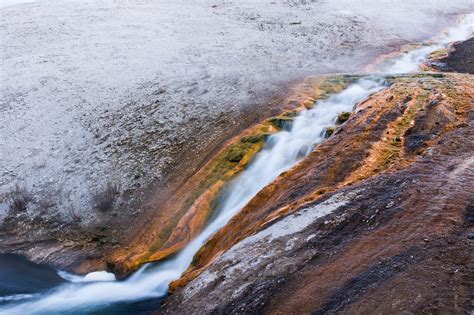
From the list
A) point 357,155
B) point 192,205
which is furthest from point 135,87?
point 357,155

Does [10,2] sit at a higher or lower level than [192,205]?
higher

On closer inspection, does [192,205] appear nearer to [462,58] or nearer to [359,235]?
[359,235]

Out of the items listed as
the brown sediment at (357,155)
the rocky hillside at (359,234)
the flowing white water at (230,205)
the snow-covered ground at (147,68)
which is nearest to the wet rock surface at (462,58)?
the snow-covered ground at (147,68)

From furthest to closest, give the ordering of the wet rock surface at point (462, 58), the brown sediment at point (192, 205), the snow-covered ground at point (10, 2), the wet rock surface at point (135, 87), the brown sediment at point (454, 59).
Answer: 1. the snow-covered ground at point (10, 2)
2. the brown sediment at point (454, 59)
3. the wet rock surface at point (462, 58)
4. the wet rock surface at point (135, 87)
5. the brown sediment at point (192, 205)

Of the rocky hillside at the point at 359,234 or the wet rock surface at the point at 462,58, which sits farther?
the wet rock surface at the point at 462,58

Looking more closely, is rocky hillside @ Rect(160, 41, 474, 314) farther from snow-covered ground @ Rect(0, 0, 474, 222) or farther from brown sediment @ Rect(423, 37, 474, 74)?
brown sediment @ Rect(423, 37, 474, 74)

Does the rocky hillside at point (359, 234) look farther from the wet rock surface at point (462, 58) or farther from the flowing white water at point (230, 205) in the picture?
the wet rock surface at point (462, 58)
